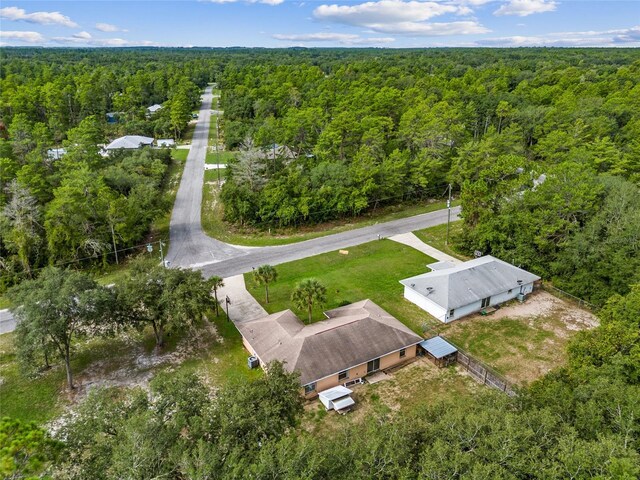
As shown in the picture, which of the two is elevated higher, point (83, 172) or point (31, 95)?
point (31, 95)

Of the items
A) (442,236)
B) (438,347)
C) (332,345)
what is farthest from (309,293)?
(442,236)

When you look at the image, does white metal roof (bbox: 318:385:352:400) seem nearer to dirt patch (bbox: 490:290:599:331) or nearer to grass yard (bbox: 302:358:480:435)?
grass yard (bbox: 302:358:480:435)

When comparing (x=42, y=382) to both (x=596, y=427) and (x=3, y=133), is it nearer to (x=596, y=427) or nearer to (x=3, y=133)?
(x=596, y=427)

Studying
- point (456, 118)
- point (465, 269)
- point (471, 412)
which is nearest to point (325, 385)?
point (471, 412)

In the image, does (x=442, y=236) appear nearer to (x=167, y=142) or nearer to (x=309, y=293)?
(x=309, y=293)

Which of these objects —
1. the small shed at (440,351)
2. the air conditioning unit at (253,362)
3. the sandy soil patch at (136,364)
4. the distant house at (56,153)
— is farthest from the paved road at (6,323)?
the distant house at (56,153)

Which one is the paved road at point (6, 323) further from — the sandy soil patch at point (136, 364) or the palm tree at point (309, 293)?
the palm tree at point (309, 293)
